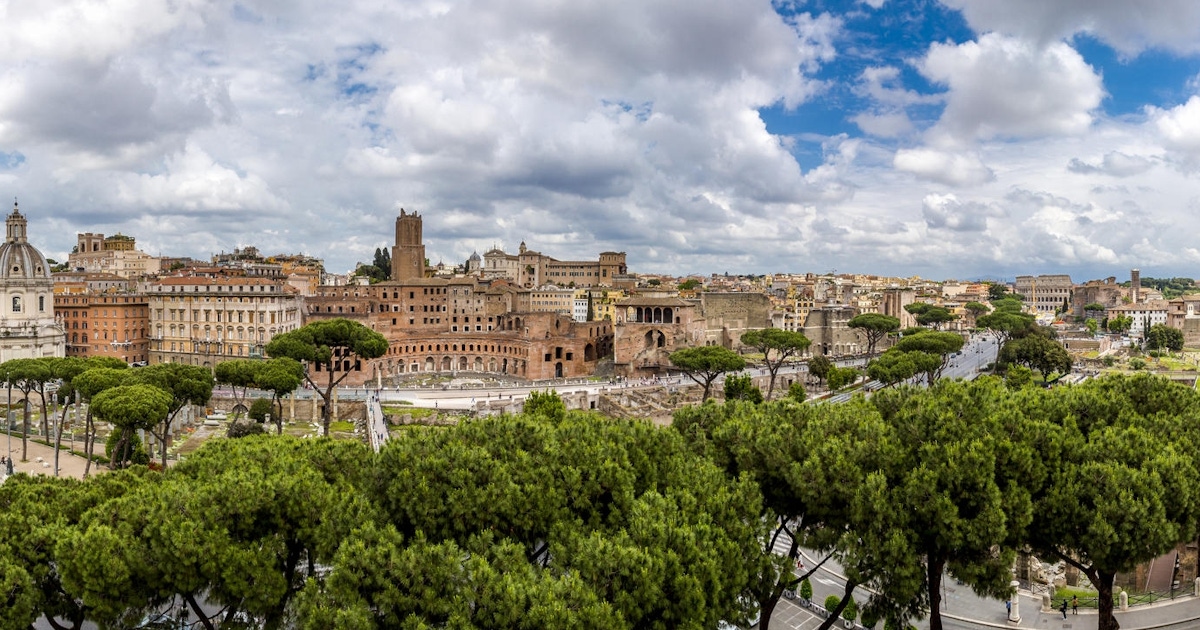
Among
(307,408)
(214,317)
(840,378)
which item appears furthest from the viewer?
(214,317)

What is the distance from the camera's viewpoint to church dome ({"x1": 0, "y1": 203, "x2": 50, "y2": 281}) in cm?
6712

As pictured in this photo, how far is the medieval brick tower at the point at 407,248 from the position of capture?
110750 millimetres

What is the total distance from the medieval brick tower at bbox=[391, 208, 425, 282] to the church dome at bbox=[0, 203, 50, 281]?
45.8 metres

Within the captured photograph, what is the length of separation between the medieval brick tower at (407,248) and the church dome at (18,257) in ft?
150

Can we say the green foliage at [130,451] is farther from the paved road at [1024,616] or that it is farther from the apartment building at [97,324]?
the apartment building at [97,324]

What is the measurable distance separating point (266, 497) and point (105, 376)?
32.2 metres

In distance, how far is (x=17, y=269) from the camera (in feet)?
222

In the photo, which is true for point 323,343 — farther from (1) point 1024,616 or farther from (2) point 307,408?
(1) point 1024,616

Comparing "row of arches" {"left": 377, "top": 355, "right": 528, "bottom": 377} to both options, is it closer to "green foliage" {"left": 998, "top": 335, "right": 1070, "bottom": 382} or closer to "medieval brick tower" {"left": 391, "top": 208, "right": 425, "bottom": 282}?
"medieval brick tower" {"left": 391, "top": 208, "right": 425, "bottom": 282}

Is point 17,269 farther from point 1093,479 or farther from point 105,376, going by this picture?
point 1093,479

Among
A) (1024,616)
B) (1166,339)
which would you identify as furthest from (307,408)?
(1166,339)

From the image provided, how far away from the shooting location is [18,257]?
223 ft

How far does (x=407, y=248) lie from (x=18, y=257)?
4885 cm

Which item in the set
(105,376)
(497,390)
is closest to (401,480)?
(105,376)
